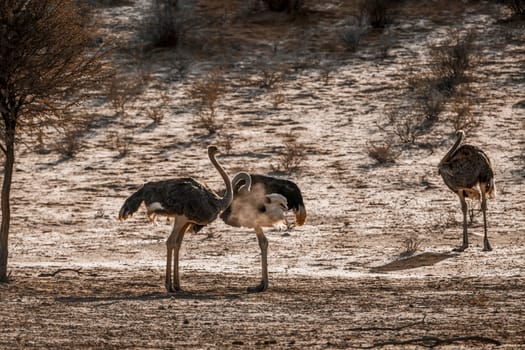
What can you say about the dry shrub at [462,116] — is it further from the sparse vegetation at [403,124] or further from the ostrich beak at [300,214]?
the ostrich beak at [300,214]

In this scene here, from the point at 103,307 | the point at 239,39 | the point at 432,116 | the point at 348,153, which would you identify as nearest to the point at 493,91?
the point at 432,116

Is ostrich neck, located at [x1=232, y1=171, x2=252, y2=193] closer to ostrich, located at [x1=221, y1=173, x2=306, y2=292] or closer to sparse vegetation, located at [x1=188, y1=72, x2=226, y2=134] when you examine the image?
ostrich, located at [x1=221, y1=173, x2=306, y2=292]

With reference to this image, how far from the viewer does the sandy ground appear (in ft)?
33.9

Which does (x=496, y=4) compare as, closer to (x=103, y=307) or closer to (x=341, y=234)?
(x=341, y=234)

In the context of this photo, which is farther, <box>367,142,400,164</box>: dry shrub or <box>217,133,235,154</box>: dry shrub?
<box>217,133,235,154</box>: dry shrub

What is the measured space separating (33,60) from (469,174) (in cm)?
515

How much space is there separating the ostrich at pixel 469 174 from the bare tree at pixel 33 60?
4.44m

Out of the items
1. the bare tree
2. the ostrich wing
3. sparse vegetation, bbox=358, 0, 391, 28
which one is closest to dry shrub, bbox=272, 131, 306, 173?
the bare tree

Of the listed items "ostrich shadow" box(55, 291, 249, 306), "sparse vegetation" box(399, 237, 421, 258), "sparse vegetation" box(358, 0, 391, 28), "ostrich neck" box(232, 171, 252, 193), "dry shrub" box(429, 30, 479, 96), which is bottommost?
"ostrich shadow" box(55, 291, 249, 306)

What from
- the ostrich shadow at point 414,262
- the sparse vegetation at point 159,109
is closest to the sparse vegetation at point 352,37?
the sparse vegetation at point 159,109

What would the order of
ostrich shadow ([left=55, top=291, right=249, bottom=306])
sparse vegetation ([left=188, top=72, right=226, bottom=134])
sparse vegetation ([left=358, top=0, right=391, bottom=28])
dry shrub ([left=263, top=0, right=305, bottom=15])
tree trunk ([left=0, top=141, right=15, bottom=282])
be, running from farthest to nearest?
dry shrub ([left=263, top=0, right=305, bottom=15]), sparse vegetation ([left=358, top=0, right=391, bottom=28]), sparse vegetation ([left=188, top=72, right=226, bottom=134]), tree trunk ([left=0, top=141, right=15, bottom=282]), ostrich shadow ([left=55, top=291, right=249, bottom=306])

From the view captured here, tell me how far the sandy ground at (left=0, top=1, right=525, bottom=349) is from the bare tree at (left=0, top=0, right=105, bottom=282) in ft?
5.13

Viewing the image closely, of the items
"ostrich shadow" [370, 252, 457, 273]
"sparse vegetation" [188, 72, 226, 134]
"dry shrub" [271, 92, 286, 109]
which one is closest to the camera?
"ostrich shadow" [370, 252, 457, 273]

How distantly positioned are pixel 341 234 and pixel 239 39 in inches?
344
